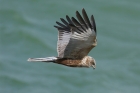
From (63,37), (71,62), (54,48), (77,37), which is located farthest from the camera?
(54,48)

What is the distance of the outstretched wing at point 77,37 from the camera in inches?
383

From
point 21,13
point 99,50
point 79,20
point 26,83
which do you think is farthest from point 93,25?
point 21,13

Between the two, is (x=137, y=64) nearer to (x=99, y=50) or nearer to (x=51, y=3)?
(x=99, y=50)

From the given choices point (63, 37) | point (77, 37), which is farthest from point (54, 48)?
point (77, 37)

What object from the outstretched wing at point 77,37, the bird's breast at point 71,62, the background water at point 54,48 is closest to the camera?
the outstretched wing at point 77,37

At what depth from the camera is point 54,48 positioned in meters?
19.0

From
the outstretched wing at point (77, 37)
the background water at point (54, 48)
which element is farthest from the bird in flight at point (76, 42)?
the background water at point (54, 48)

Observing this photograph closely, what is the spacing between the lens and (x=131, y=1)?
22109mm

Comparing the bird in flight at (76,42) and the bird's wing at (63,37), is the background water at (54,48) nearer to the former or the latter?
the bird's wing at (63,37)

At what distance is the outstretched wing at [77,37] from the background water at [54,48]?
7.52 meters

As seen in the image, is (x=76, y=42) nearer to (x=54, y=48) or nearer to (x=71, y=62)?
(x=71, y=62)

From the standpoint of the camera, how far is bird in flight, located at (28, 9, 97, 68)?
384 inches

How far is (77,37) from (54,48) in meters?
9.04

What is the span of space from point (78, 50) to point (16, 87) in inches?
316
